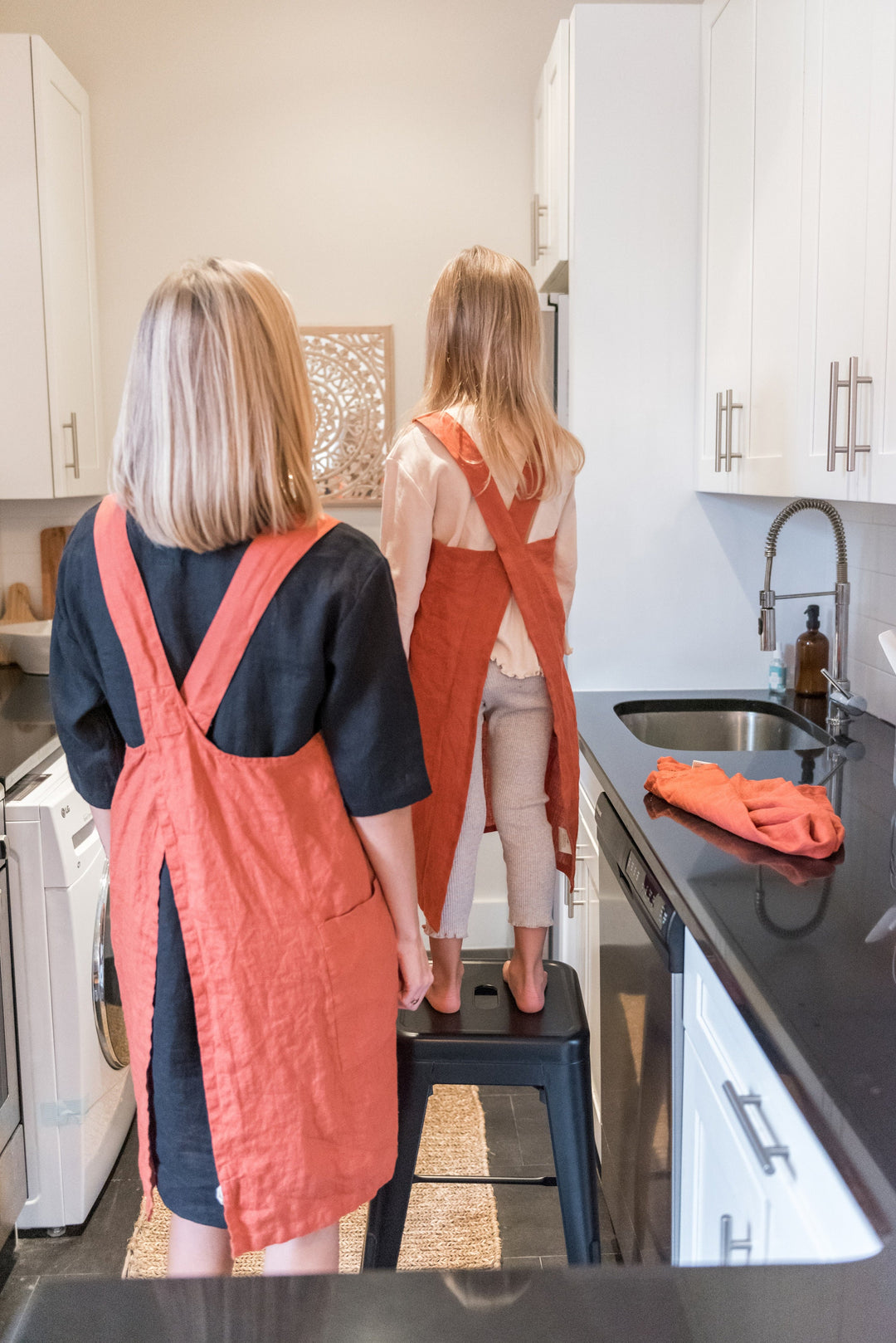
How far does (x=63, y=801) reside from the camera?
220 centimetres

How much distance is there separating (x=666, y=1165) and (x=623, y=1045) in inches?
11.4

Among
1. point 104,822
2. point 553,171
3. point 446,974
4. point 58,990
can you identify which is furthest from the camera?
point 553,171

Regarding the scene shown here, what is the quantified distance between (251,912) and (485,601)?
1.84 feet

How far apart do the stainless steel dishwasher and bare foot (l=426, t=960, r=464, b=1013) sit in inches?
11.6

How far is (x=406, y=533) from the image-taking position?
1509mm

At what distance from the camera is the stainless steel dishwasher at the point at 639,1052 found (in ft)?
5.19

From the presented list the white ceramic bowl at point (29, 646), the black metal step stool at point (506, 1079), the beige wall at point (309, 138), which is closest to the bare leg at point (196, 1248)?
the black metal step stool at point (506, 1079)

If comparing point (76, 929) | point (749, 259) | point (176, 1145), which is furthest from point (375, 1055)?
point (749, 259)

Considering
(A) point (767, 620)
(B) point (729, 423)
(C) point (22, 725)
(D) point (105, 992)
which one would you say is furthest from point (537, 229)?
(D) point (105, 992)

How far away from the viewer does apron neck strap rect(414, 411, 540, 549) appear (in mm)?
1511

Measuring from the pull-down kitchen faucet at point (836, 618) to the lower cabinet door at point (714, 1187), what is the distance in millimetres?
979

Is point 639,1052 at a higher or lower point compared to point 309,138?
Answer: lower

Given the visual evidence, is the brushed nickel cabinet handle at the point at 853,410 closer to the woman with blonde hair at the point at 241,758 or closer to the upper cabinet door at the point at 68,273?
the woman with blonde hair at the point at 241,758

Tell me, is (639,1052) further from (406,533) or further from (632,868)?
(406,533)
